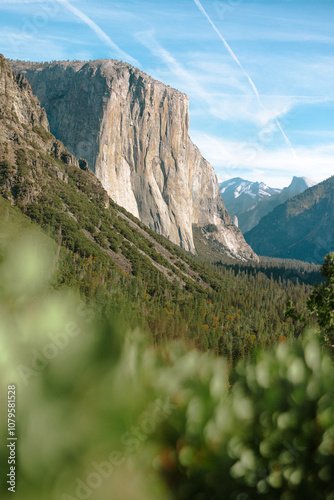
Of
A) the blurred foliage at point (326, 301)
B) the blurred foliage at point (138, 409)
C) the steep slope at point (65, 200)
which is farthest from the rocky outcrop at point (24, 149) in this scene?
the blurred foliage at point (138, 409)

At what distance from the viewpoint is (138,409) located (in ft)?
7.82

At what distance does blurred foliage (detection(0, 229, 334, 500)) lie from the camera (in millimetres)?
2082

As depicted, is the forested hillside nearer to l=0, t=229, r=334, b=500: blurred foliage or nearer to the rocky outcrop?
the rocky outcrop

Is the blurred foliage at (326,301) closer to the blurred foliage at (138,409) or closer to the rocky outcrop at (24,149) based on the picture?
the blurred foliage at (138,409)

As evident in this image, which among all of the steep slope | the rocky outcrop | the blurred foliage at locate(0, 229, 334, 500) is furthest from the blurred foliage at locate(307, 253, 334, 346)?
the rocky outcrop

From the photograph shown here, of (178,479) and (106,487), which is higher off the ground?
(106,487)

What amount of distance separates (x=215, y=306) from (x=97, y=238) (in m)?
43.8

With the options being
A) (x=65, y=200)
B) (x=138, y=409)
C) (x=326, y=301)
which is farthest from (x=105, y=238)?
(x=138, y=409)

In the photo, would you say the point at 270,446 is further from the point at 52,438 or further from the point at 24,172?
the point at 24,172

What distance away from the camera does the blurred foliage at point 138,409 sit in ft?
6.83

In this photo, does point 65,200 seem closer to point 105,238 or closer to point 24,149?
point 105,238

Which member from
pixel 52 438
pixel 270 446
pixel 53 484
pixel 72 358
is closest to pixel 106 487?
pixel 53 484

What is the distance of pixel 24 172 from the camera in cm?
10219

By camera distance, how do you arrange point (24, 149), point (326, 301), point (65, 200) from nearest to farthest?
point (326, 301)
point (24, 149)
point (65, 200)
